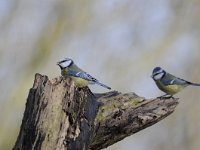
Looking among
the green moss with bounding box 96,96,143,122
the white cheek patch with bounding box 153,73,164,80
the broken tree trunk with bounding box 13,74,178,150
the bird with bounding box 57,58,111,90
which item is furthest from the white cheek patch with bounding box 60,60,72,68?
the broken tree trunk with bounding box 13,74,178,150

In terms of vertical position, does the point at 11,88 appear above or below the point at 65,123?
above

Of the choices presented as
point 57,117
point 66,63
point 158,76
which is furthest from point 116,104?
point 158,76

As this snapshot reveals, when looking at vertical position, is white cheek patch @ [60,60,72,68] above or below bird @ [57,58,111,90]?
above

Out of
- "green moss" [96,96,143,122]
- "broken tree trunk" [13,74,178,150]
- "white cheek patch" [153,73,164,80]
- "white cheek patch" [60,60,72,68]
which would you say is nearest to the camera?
"broken tree trunk" [13,74,178,150]

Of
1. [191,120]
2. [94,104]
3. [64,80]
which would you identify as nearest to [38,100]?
[64,80]

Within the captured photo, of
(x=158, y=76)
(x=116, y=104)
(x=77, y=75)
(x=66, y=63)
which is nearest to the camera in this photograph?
(x=116, y=104)

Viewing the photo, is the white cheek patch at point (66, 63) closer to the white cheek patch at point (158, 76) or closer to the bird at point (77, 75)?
the bird at point (77, 75)

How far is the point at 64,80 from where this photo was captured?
3107 millimetres

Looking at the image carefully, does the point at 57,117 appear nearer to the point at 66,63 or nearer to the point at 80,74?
the point at 80,74

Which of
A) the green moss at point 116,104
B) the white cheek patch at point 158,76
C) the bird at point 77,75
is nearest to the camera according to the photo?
the green moss at point 116,104

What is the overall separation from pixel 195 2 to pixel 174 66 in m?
0.91

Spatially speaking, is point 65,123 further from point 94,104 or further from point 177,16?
point 177,16

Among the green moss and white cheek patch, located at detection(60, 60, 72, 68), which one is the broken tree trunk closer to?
the green moss

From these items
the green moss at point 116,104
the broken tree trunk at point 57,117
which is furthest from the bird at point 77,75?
the broken tree trunk at point 57,117
